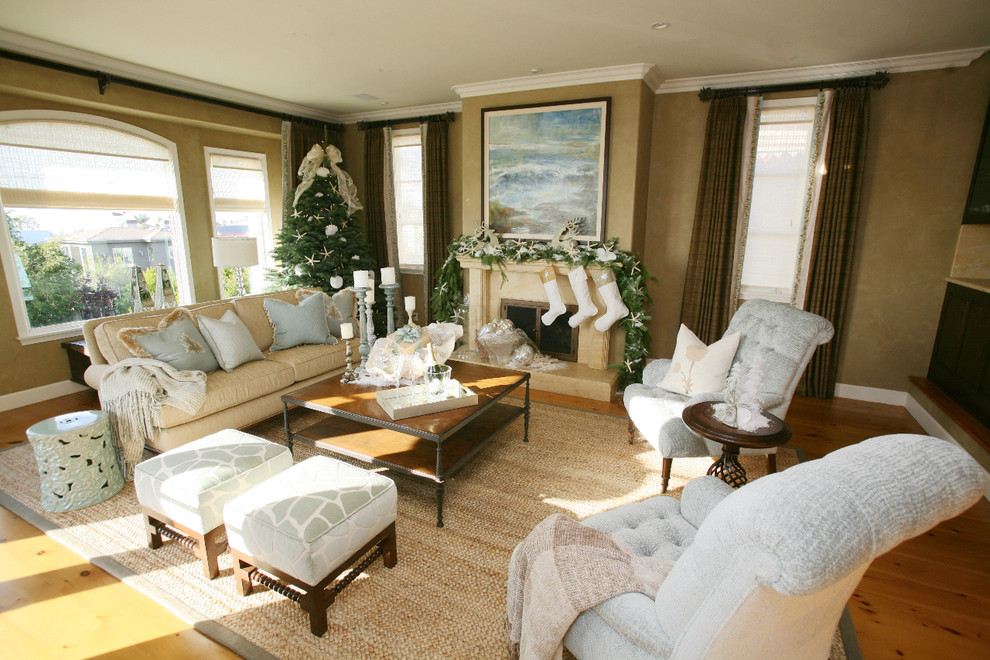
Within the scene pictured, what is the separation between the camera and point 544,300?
4648 mm

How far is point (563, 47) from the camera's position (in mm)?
3588

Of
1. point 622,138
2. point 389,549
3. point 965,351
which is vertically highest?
point 622,138

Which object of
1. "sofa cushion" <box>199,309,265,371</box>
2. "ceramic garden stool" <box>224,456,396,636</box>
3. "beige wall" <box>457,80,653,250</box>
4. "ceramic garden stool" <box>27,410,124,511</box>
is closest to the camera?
"ceramic garden stool" <box>224,456,396,636</box>

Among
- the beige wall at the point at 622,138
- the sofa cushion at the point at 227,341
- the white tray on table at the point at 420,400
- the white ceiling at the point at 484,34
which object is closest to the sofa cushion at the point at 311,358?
the sofa cushion at the point at 227,341

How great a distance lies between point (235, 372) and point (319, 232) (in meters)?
2.46

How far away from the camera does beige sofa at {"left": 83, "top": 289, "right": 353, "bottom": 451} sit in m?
2.91

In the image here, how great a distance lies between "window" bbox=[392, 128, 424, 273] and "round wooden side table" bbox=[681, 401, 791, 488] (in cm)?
432

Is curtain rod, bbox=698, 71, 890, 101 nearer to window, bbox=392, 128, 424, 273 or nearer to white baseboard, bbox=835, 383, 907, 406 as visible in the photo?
white baseboard, bbox=835, 383, 907, 406

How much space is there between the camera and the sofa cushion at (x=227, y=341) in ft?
10.9

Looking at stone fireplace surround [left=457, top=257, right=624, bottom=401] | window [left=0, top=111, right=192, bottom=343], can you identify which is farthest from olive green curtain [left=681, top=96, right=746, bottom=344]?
window [left=0, top=111, right=192, bottom=343]

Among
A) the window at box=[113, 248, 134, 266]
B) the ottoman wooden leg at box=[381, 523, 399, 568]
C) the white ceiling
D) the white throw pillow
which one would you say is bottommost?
the ottoman wooden leg at box=[381, 523, 399, 568]

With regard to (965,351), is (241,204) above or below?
above

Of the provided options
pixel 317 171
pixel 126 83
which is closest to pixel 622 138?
pixel 317 171

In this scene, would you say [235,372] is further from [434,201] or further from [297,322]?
[434,201]
